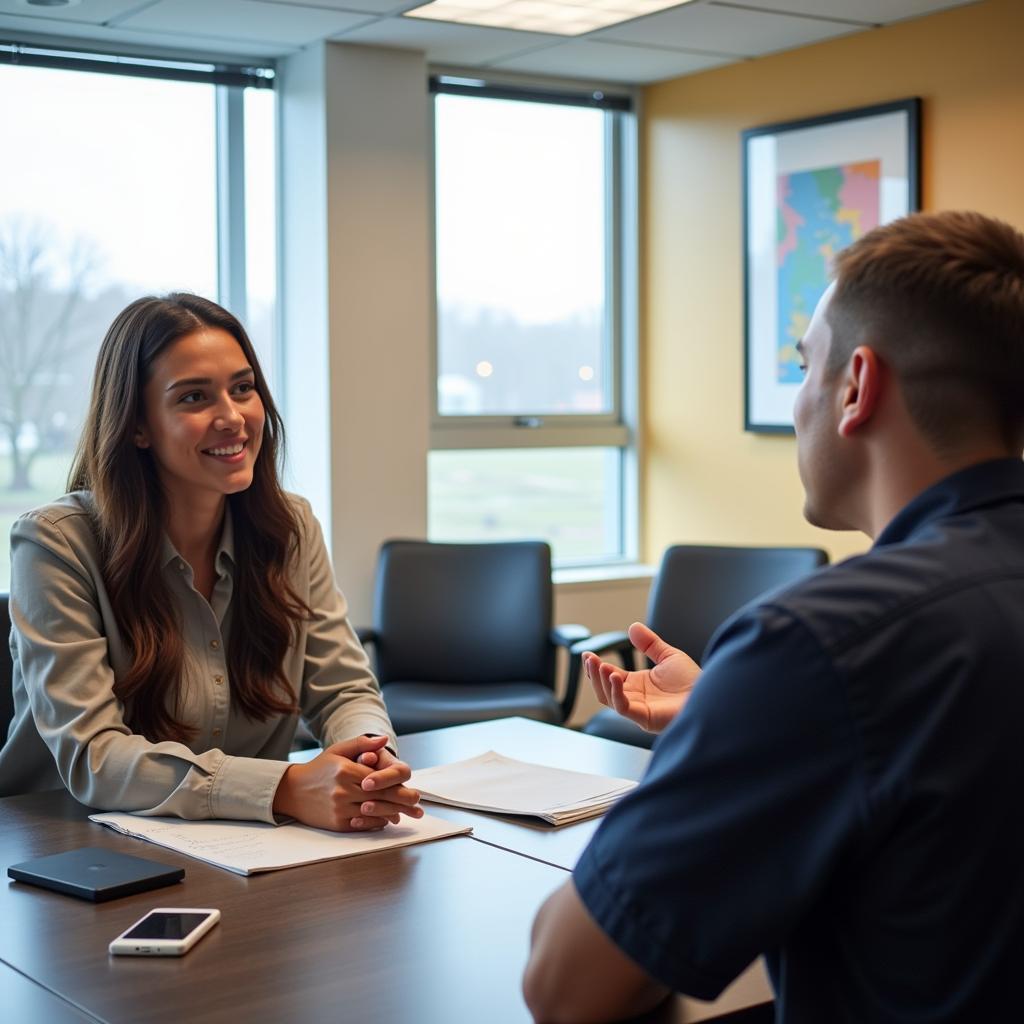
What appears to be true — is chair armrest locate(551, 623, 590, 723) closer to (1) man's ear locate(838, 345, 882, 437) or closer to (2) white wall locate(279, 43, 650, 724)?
(2) white wall locate(279, 43, 650, 724)

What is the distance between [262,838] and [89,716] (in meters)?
0.40

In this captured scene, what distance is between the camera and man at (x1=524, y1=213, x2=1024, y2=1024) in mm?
1032

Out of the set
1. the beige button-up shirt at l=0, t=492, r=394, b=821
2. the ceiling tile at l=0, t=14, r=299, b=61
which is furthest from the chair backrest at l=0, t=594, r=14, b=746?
the ceiling tile at l=0, t=14, r=299, b=61

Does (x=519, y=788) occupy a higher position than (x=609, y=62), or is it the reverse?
(x=609, y=62)

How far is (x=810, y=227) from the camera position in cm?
497

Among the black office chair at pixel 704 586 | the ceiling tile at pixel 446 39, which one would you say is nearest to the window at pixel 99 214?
the ceiling tile at pixel 446 39

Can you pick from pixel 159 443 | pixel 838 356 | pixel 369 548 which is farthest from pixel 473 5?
pixel 838 356

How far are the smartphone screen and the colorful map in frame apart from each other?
3.65m

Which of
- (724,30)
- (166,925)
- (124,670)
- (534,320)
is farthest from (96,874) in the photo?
(534,320)

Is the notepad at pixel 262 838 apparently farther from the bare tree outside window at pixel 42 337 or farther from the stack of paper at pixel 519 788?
the bare tree outside window at pixel 42 337

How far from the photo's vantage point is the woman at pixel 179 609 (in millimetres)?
2102

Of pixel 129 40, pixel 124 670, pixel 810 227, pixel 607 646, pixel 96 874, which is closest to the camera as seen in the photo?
pixel 96 874

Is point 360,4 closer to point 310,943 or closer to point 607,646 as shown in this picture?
point 607,646

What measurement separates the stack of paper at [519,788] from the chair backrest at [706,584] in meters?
2.06
